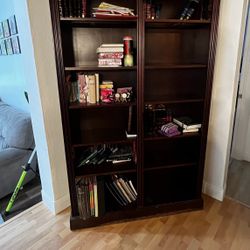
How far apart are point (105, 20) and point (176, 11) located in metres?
0.66

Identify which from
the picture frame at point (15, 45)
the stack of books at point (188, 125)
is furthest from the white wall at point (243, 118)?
the picture frame at point (15, 45)

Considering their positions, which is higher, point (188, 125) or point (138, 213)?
point (188, 125)

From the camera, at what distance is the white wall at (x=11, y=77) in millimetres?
2768

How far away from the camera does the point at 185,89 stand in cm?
194

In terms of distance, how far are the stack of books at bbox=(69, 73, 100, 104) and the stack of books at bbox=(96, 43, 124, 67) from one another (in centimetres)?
11

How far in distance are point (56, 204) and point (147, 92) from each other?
4.29 feet

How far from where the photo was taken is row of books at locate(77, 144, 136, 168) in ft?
6.01

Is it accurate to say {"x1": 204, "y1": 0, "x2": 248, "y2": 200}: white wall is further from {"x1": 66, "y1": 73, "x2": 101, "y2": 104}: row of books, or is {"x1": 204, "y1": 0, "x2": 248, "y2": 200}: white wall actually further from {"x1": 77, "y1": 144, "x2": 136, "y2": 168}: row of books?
{"x1": 66, "y1": 73, "x2": 101, "y2": 104}: row of books

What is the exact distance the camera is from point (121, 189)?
1.93m

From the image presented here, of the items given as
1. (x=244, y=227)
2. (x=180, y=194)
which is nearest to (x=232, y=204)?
(x=244, y=227)

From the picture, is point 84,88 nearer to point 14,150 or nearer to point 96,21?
point 96,21

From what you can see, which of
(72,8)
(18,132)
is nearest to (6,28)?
(18,132)

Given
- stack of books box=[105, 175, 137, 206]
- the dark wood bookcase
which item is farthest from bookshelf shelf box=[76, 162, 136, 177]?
stack of books box=[105, 175, 137, 206]

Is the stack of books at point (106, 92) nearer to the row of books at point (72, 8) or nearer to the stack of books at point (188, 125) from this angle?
the row of books at point (72, 8)
